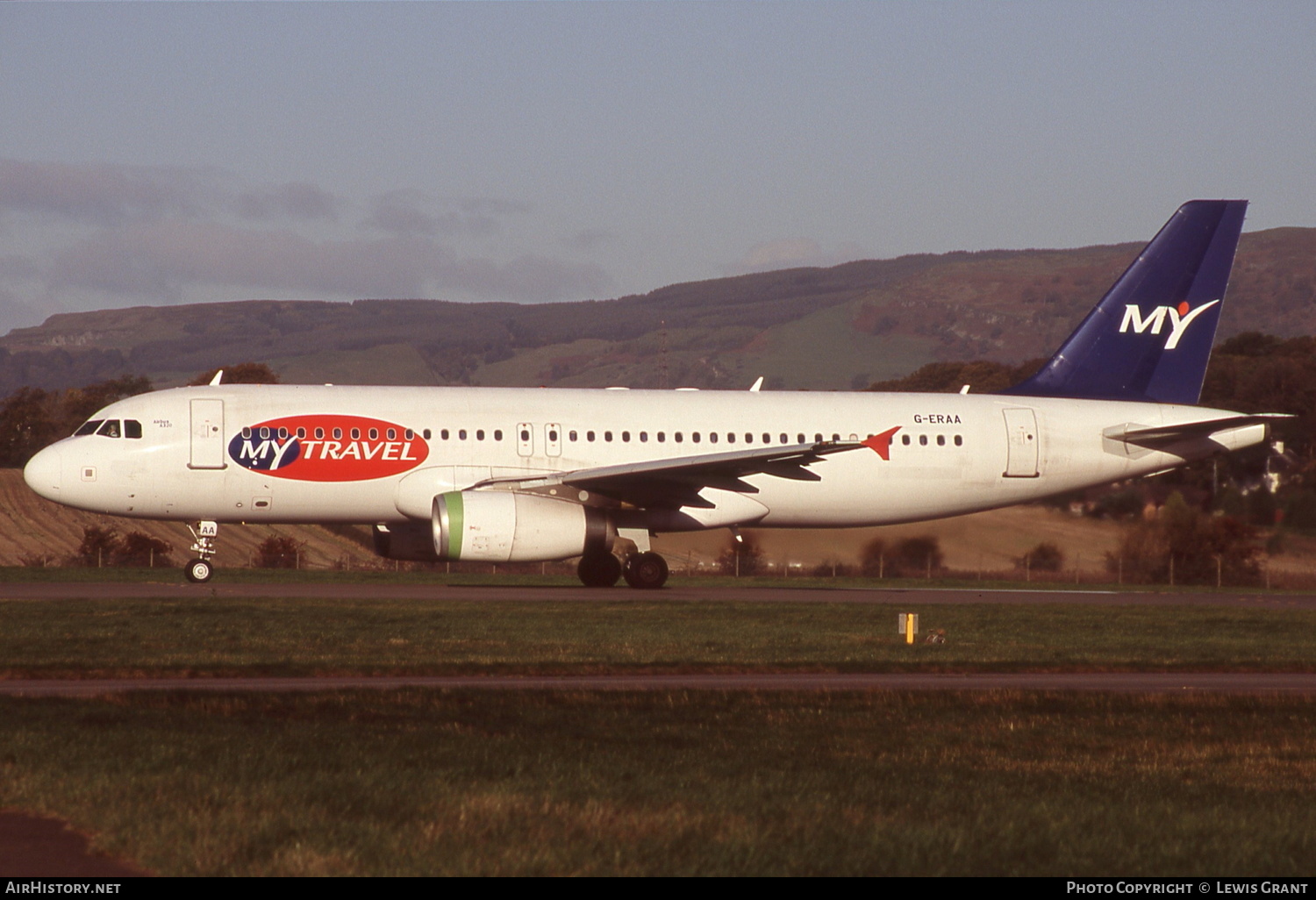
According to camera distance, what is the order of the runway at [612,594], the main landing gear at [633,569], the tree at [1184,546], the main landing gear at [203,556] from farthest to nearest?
the tree at [1184,546]
the main landing gear at [633,569]
the main landing gear at [203,556]
the runway at [612,594]

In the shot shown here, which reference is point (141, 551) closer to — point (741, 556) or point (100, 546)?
point (100, 546)

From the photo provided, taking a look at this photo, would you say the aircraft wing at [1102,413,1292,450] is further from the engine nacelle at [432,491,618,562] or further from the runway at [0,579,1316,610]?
the engine nacelle at [432,491,618,562]

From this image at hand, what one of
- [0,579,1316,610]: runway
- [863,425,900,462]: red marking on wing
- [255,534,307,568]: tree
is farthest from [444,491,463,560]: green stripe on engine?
[255,534,307,568]: tree

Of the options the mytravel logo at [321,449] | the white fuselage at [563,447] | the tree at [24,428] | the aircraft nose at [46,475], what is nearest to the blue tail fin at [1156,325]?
the white fuselage at [563,447]

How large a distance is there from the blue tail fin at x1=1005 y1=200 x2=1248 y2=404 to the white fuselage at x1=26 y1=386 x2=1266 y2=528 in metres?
0.71

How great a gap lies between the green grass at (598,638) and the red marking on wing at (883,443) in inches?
225

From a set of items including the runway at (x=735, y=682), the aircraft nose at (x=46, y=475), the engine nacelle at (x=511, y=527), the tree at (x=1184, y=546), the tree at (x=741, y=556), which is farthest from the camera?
the tree at (x=741, y=556)

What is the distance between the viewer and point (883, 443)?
1224 inches

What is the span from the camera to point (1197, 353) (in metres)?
33.7

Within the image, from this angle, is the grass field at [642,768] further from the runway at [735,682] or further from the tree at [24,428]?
the tree at [24,428]

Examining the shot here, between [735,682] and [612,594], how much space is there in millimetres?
11831

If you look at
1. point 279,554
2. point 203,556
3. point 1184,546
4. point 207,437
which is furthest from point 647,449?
point 279,554

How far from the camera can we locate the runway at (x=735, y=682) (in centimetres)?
1465

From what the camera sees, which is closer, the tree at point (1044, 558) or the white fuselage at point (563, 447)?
the white fuselage at point (563, 447)
